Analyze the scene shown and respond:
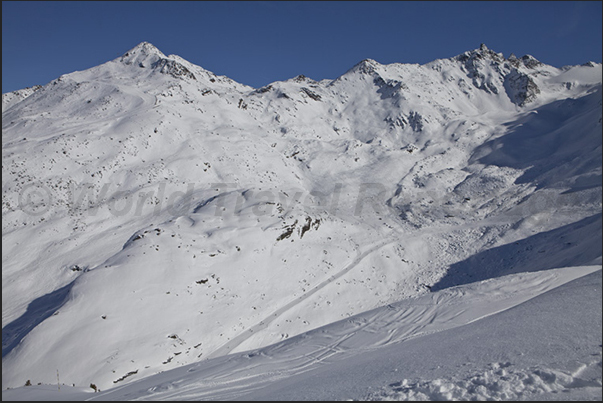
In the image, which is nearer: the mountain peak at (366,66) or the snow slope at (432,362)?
the snow slope at (432,362)

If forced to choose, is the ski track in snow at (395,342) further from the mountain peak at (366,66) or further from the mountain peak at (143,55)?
the mountain peak at (143,55)

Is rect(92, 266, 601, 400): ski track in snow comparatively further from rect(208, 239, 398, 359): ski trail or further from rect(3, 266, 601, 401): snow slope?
rect(208, 239, 398, 359): ski trail

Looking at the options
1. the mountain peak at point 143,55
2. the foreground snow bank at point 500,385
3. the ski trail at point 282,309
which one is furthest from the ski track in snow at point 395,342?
the mountain peak at point 143,55

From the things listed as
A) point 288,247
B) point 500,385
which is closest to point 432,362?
point 500,385

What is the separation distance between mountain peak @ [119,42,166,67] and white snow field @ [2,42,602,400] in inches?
99.8

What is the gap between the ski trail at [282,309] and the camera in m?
15.1

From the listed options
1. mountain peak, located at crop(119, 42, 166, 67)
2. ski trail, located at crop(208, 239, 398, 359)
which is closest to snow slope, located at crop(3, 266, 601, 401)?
ski trail, located at crop(208, 239, 398, 359)

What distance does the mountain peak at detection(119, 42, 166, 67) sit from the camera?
174 ft

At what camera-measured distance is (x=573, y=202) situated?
21531mm

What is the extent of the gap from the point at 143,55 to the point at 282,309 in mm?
55926

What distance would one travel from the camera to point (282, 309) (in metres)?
18.0

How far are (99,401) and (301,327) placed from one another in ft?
36.7

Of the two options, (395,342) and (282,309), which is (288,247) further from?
(395,342)

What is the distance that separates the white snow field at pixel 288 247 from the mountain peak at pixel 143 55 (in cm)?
254
